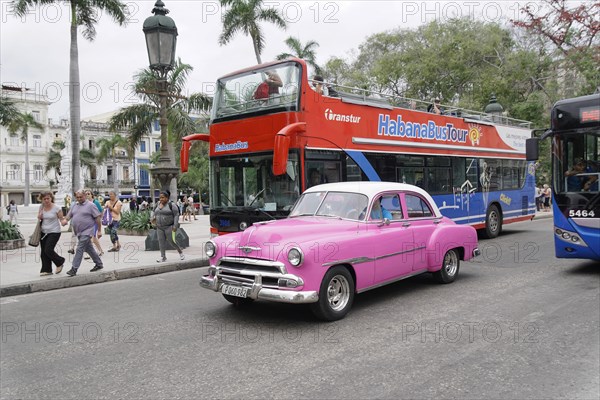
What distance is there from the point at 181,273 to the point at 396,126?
5966mm

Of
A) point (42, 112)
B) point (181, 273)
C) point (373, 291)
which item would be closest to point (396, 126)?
point (373, 291)

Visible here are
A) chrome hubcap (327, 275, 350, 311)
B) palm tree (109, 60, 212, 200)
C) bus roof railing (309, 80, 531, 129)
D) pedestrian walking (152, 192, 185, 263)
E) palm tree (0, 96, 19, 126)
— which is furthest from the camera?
palm tree (109, 60, 212, 200)

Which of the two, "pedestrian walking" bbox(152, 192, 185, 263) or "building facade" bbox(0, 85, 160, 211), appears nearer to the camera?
"pedestrian walking" bbox(152, 192, 185, 263)

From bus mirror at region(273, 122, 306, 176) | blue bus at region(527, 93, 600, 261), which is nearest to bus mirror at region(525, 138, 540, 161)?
blue bus at region(527, 93, 600, 261)

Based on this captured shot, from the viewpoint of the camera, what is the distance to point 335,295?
19.4 feet

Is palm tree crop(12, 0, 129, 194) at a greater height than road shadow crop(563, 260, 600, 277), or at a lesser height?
greater

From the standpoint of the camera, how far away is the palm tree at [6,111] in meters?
17.3

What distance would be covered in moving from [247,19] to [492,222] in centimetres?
1842

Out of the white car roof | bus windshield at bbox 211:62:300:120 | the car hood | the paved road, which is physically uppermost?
bus windshield at bbox 211:62:300:120

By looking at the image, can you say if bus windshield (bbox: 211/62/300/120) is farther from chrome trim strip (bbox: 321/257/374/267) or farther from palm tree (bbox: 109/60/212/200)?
palm tree (bbox: 109/60/212/200)

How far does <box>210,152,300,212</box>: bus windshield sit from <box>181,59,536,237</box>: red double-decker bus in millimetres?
19

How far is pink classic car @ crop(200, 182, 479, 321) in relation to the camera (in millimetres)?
5484

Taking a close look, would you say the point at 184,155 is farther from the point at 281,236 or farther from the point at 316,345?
the point at 316,345

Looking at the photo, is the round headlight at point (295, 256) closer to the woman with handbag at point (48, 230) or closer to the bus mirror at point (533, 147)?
the bus mirror at point (533, 147)
